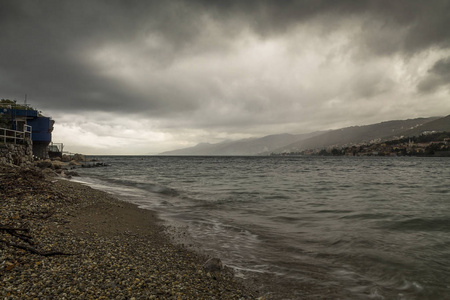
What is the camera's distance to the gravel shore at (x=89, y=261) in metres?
4.36

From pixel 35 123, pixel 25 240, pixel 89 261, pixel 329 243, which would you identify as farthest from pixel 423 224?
pixel 35 123

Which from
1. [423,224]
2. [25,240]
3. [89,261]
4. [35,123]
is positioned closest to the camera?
[89,261]

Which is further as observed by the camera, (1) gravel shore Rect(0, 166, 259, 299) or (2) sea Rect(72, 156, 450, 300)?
(2) sea Rect(72, 156, 450, 300)

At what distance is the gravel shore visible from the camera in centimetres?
436

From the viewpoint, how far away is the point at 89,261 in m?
5.44

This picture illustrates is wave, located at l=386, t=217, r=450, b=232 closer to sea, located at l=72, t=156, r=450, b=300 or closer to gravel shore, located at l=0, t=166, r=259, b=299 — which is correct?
sea, located at l=72, t=156, r=450, b=300

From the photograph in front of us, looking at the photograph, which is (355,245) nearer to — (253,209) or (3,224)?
(253,209)

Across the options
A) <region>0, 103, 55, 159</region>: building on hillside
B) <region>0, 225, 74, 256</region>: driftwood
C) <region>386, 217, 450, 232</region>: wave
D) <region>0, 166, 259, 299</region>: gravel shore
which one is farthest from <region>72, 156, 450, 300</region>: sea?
<region>0, 103, 55, 159</region>: building on hillside

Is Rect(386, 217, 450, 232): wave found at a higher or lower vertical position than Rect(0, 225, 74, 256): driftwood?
lower

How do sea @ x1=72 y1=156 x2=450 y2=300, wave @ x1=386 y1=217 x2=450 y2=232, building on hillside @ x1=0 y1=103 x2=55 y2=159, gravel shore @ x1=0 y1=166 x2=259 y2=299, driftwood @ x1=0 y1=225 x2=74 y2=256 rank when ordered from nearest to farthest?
gravel shore @ x1=0 y1=166 x2=259 y2=299, driftwood @ x1=0 y1=225 x2=74 y2=256, sea @ x1=72 y1=156 x2=450 y2=300, wave @ x1=386 y1=217 x2=450 y2=232, building on hillside @ x1=0 y1=103 x2=55 y2=159

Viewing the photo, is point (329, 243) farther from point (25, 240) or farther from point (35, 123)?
point (35, 123)

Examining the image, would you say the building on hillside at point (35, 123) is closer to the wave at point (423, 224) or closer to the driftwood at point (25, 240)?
the driftwood at point (25, 240)

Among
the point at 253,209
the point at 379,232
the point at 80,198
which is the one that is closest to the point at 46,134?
the point at 80,198

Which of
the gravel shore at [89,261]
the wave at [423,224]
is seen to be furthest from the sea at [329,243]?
the gravel shore at [89,261]
